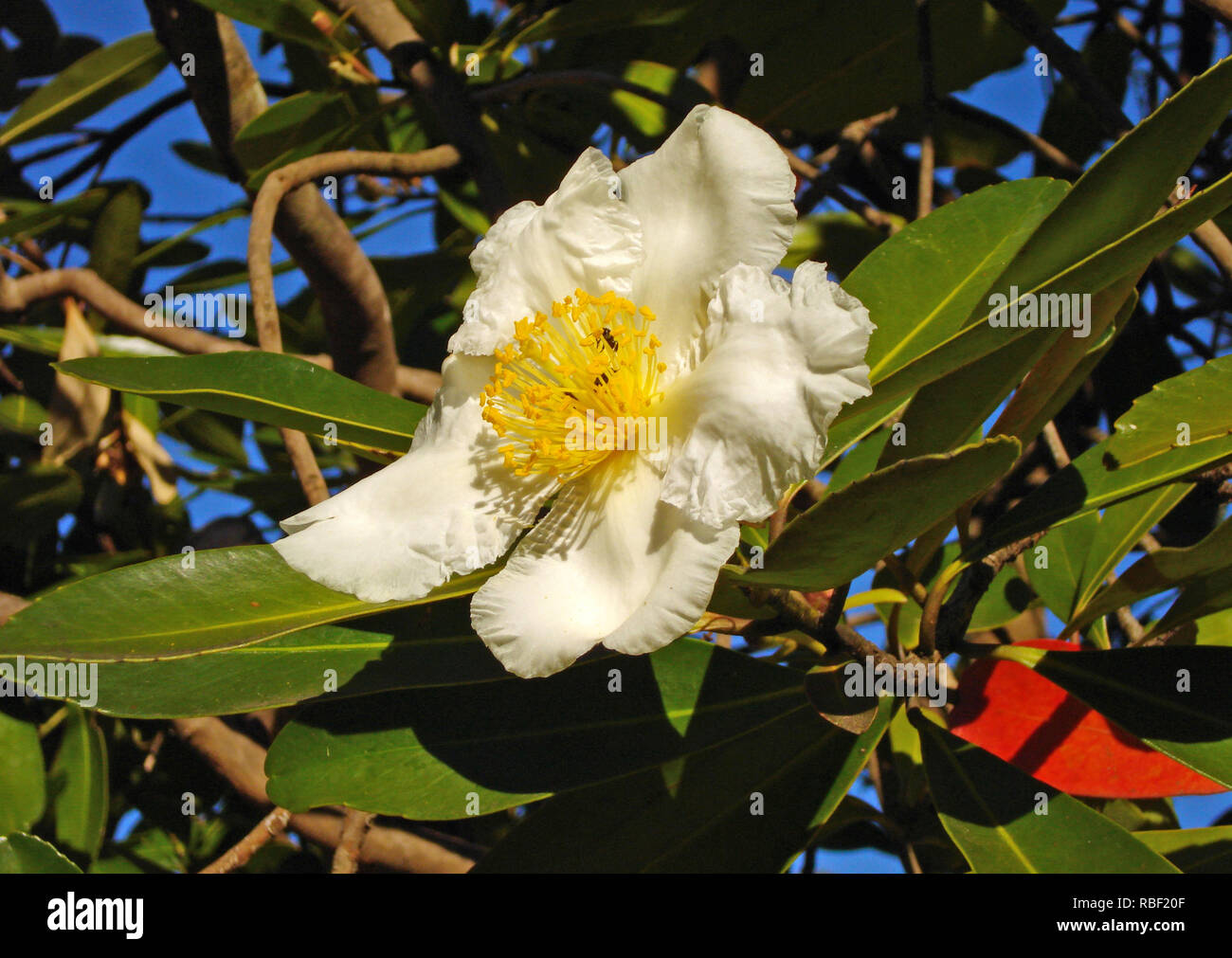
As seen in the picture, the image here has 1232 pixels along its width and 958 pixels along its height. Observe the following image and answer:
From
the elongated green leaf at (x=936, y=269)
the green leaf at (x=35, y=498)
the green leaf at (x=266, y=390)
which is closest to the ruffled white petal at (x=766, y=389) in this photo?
the elongated green leaf at (x=936, y=269)

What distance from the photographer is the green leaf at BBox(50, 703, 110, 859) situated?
4.91 ft

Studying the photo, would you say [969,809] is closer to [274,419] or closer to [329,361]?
[274,419]

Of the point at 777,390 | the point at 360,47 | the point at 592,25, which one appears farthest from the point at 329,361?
the point at 777,390

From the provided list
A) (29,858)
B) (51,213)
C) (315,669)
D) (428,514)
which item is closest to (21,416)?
(51,213)

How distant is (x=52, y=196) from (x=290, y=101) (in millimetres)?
783

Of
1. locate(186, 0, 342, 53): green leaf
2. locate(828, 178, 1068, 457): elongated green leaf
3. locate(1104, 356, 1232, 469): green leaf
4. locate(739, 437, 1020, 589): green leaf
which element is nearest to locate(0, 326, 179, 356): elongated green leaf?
locate(186, 0, 342, 53): green leaf

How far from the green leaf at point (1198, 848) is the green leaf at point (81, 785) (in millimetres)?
1370

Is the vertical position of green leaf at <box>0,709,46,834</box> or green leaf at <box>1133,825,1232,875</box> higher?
green leaf at <box>0,709,46,834</box>

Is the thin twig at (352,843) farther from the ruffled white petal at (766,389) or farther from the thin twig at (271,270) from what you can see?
the ruffled white petal at (766,389)

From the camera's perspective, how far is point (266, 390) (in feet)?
2.91

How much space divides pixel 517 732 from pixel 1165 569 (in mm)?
633

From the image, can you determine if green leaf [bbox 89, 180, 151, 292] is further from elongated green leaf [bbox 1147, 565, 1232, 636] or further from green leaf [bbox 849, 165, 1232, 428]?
elongated green leaf [bbox 1147, 565, 1232, 636]

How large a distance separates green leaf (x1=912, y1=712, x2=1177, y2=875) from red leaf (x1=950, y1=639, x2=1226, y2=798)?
0.09m

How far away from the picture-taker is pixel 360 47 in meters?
1.65
